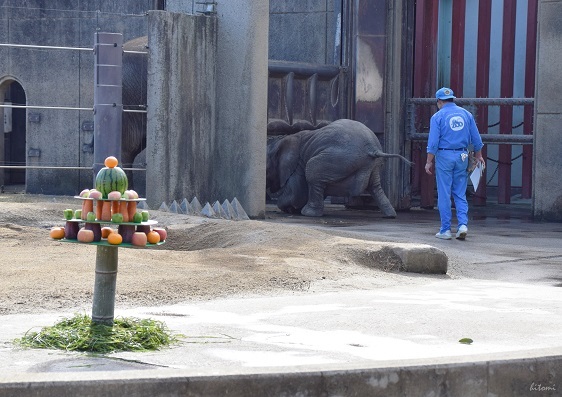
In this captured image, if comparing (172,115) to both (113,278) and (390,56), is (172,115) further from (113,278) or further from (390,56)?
(113,278)

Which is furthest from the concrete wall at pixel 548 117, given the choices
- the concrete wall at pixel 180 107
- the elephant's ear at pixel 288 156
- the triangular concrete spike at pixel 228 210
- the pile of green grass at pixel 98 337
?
the pile of green grass at pixel 98 337

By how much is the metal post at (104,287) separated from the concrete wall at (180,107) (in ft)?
27.0

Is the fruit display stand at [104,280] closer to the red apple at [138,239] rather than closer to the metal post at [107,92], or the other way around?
the red apple at [138,239]

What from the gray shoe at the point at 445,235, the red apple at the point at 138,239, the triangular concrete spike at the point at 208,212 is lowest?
the gray shoe at the point at 445,235

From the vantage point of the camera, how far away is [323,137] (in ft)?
50.8

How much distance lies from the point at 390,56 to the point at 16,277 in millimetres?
10574

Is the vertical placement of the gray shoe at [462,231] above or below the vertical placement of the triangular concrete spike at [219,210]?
below

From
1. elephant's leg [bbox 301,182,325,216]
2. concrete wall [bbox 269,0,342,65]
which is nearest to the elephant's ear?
elephant's leg [bbox 301,182,325,216]

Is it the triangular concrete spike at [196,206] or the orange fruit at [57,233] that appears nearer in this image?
the orange fruit at [57,233]

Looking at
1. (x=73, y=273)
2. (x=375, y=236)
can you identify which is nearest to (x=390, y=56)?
(x=375, y=236)

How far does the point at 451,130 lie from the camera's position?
40.5 feet

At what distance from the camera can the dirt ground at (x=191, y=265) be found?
7.06m

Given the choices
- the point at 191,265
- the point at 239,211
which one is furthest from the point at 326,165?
the point at 191,265

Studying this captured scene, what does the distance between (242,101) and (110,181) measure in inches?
348
